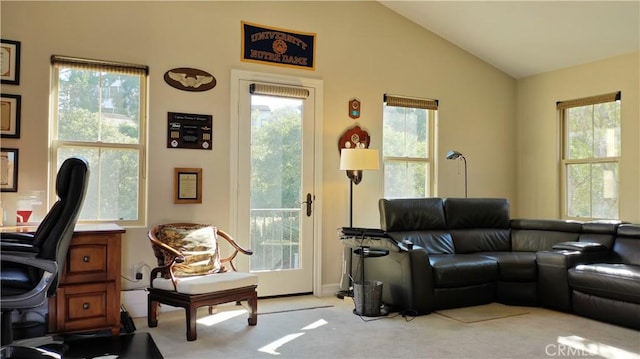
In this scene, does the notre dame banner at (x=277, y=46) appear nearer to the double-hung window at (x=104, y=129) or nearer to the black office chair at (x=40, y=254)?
the double-hung window at (x=104, y=129)

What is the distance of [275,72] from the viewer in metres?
4.57

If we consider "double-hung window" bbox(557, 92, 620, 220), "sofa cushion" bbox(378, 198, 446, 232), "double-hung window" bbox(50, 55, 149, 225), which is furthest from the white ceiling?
"double-hung window" bbox(50, 55, 149, 225)

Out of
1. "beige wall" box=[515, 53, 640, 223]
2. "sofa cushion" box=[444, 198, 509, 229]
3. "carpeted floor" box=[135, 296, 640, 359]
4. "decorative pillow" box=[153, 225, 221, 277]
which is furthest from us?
"sofa cushion" box=[444, 198, 509, 229]

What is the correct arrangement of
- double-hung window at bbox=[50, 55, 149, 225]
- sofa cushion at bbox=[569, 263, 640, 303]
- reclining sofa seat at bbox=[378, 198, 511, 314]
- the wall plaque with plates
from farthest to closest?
the wall plaque with plates < reclining sofa seat at bbox=[378, 198, 511, 314] < double-hung window at bbox=[50, 55, 149, 225] < sofa cushion at bbox=[569, 263, 640, 303]

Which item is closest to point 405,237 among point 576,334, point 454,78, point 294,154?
point 294,154

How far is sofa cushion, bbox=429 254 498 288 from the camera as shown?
398 cm

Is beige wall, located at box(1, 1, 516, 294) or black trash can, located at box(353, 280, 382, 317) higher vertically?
beige wall, located at box(1, 1, 516, 294)

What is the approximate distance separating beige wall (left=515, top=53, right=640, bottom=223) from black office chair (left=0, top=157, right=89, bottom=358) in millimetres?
4889

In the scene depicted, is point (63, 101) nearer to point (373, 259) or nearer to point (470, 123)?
point (373, 259)

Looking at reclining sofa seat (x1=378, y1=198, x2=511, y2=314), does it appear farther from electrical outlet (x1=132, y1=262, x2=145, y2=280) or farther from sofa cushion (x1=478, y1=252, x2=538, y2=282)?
electrical outlet (x1=132, y1=262, x2=145, y2=280)

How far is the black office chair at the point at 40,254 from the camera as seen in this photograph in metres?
2.41

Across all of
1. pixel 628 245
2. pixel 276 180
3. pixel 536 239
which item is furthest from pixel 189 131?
pixel 628 245

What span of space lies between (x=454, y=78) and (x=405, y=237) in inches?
84.5

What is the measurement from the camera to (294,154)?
4.66 meters
